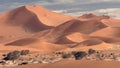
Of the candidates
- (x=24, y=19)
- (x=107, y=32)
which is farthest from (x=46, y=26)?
(x=107, y=32)

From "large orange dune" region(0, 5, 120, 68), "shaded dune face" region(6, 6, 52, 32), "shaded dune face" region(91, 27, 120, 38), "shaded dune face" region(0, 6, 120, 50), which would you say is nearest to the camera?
"large orange dune" region(0, 5, 120, 68)

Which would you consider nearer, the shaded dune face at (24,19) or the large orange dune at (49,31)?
the large orange dune at (49,31)

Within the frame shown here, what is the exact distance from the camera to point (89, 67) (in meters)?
25.9

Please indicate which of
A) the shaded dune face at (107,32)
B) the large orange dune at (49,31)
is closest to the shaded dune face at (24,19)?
the large orange dune at (49,31)

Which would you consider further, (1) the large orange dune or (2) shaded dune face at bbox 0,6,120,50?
(2) shaded dune face at bbox 0,6,120,50

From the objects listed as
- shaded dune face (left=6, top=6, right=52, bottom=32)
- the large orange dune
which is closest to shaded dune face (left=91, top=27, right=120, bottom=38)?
the large orange dune

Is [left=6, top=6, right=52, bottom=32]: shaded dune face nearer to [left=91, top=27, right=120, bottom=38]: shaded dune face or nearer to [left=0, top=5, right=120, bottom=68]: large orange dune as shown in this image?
[left=0, top=5, right=120, bottom=68]: large orange dune

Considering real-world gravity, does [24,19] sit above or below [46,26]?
above

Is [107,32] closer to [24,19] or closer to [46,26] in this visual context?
[46,26]

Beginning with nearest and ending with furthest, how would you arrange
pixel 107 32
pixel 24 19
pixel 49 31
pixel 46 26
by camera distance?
pixel 107 32
pixel 49 31
pixel 46 26
pixel 24 19

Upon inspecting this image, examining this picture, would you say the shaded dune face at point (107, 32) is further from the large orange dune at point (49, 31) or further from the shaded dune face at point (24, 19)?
the shaded dune face at point (24, 19)

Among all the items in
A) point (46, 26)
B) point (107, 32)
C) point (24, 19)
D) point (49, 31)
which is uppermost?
point (24, 19)

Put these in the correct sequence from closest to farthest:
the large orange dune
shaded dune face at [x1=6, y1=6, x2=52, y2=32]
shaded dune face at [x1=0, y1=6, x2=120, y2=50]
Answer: the large orange dune, shaded dune face at [x1=0, y1=6, x2=120, y2=50], shaded dune face at [x1=6, y1=6, x2=52, y2=32]

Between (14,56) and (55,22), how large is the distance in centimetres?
10823
